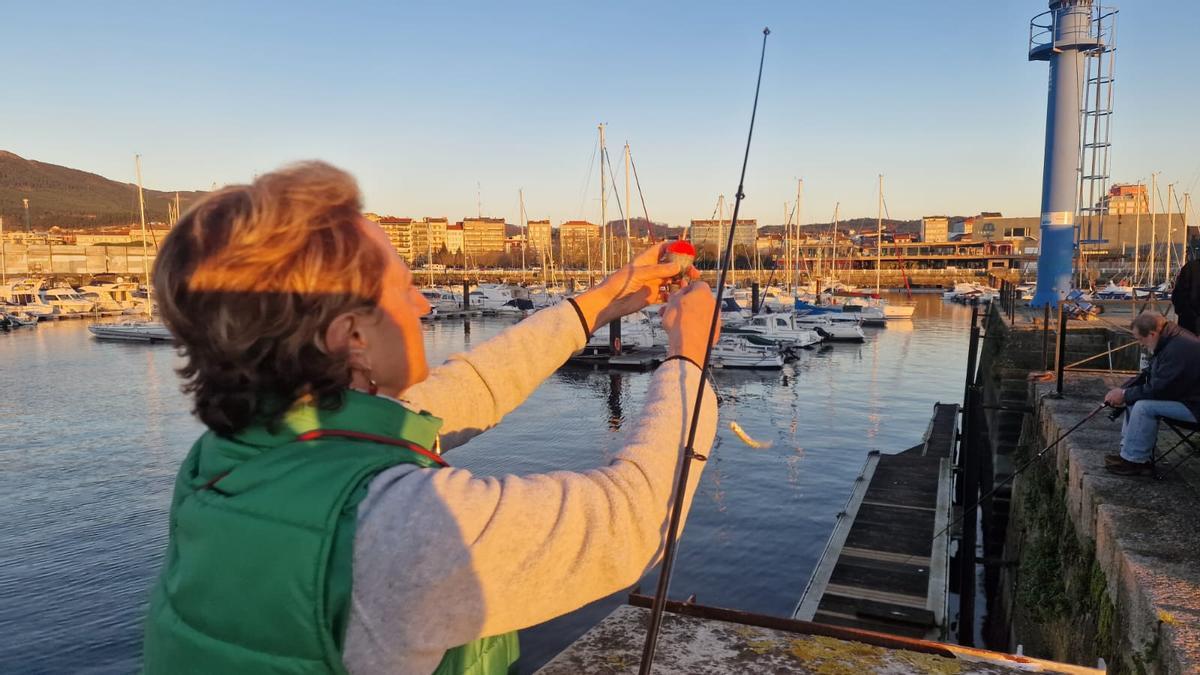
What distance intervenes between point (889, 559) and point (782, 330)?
3301 centimetres

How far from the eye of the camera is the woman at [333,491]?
40.3 inches

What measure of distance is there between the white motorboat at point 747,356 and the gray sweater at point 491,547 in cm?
3434

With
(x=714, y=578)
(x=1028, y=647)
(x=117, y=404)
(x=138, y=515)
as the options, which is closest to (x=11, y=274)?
(x=117, y=404)

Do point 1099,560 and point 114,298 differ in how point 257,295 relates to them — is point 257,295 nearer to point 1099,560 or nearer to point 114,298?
point 1099,560

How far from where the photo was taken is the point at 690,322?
62.7 inches

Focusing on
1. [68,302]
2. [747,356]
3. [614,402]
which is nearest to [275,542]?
[614,402]

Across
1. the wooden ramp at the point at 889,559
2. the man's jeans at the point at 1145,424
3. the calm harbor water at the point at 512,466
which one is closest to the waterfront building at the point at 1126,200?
the calm harbor water at the point at 512,466

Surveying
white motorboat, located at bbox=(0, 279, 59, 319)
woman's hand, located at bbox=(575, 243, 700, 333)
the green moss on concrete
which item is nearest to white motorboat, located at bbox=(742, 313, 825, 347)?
the green moss on concrete

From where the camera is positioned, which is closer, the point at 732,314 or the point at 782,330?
the point at 782,330

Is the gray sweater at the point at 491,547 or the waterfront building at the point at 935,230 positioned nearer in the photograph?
the gray sweater at the point at 491,547

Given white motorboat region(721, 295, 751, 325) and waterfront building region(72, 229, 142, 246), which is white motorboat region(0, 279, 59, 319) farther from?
waterfront building region(72, 229, 142, 246)

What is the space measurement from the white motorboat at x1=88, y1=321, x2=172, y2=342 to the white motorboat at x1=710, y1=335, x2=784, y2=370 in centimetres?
3357

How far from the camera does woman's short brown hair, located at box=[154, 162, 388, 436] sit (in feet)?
3.76

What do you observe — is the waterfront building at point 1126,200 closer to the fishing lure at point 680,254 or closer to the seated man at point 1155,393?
the seated man at point 1155,393
